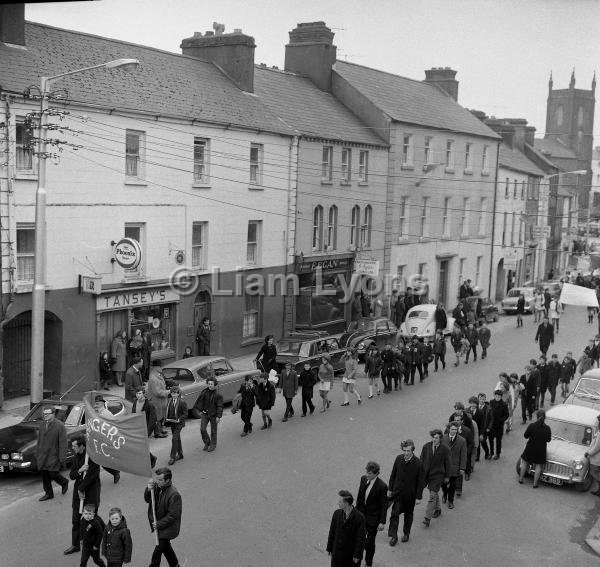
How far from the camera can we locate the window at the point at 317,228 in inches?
1205

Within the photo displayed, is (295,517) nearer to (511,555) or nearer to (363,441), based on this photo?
(511,555)

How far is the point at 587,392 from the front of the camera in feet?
58.7

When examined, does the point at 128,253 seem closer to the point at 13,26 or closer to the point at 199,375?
the point at 199,375

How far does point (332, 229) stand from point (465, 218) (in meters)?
13.8

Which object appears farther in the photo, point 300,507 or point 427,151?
point 427,151

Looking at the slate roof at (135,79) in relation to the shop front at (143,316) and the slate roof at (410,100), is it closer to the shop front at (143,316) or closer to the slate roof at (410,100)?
the shop front at (143,316)

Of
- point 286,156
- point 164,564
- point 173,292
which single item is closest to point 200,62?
point 286,156

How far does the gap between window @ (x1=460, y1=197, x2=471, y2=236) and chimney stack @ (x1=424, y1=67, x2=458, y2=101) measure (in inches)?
322

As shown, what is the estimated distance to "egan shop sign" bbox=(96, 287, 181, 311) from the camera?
21.4 m

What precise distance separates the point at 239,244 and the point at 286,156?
4159 mm

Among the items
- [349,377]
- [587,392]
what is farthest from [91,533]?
[587,392]

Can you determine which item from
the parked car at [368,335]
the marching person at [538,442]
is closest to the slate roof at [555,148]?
the parked car at [368,335]

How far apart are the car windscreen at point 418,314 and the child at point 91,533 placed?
22.3 meters

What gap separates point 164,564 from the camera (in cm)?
1052
